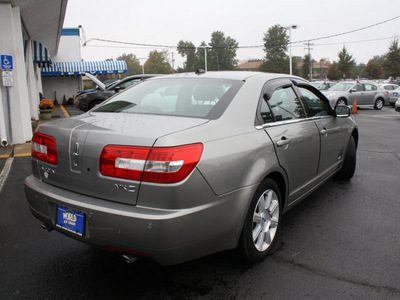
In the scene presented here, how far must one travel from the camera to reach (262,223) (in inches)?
110

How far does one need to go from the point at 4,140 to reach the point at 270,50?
8315 cm

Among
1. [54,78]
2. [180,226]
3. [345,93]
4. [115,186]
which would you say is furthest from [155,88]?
[54,78]

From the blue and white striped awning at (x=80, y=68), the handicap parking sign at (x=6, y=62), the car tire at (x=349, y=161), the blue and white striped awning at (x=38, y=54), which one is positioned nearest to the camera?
the car tire at (x=349, y=161)

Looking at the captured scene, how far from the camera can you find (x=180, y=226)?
2082 mm

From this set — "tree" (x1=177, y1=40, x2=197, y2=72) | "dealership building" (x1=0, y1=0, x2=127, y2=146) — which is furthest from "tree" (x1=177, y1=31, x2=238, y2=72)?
"dealership building" (x1=0, y1=0, x2=127, y2=146)

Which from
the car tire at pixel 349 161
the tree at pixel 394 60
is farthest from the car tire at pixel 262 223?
the tree at pixel 394 60

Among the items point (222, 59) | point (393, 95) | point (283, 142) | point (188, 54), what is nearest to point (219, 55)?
point (222, 59)

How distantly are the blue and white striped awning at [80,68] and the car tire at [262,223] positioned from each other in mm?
23143

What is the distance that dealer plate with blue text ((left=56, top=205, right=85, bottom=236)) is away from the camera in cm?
229

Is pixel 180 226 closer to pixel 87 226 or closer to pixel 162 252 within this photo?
pixel 162 252

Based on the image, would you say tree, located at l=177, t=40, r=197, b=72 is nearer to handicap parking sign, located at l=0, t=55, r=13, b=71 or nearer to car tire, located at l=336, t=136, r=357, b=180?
handicap parking sign, located at l=0, t=55, r=13, b=71

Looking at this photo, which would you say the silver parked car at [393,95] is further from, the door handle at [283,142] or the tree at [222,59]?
the tree at [222,59]

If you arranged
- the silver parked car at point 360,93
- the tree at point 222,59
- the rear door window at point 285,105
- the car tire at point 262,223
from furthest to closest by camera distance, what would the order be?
the tree at point 222,59 → the silver parked car at point 360,93 → the rear door window at point 285,105 → the car tire at point 262,223

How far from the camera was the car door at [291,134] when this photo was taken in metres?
2.96
